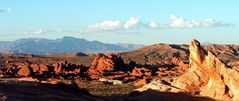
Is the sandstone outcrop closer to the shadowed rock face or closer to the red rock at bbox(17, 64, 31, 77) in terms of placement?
the red rock at bbox(17, 64, 31, 77)

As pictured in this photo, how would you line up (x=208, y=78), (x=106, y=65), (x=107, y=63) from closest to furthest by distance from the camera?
(x=208, y=78), (x=106, y=65), (x=107, y=63)

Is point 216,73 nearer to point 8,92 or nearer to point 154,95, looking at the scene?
point 154,95

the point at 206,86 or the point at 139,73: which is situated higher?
the point at 206,86

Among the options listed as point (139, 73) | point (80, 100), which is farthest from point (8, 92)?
point (139, 73)

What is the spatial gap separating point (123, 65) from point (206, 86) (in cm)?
8409

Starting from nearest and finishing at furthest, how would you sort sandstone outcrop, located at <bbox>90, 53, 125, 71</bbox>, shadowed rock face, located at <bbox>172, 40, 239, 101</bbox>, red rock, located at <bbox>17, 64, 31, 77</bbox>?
shadowed rock face, located at <bbox>172, 40, 239, 101</bbox> → red rock, located at <bbox>17, 64, 31, 77</bbox> → sandstone outcrop, located at <bbox>90, 53, 125, 71</bbox>

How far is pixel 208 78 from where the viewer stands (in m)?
42.1

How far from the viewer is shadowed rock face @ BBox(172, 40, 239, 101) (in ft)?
125

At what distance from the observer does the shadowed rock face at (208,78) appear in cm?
3803

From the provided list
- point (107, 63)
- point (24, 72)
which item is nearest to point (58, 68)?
point (24, 72)

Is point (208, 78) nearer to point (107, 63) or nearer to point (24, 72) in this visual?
point (24, 72)

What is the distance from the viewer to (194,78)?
43.2m

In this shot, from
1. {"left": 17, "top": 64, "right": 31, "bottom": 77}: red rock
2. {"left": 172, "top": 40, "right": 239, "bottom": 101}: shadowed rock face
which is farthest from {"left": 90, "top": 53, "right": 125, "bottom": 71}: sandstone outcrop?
{"left": 172, "top": 40, "right": 239, "bottom": 101}: shadowed rock face

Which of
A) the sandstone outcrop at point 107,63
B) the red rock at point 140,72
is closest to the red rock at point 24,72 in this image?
the sandstone outcrop at point 107,63
